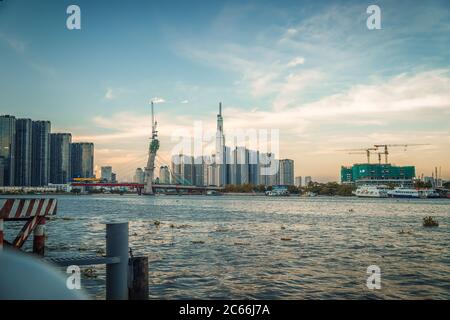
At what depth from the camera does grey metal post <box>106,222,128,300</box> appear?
6.15m

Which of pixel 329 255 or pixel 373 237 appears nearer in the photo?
pixel 329 255

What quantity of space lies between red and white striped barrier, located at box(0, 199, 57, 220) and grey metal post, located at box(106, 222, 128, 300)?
2.90 meters

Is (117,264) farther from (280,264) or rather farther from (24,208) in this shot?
(280,264)

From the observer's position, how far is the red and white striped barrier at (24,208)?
8.18m

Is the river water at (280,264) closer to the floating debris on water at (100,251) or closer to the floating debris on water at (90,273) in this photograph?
the floating debris on water at (100,251)

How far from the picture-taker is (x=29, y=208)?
33.4 ft

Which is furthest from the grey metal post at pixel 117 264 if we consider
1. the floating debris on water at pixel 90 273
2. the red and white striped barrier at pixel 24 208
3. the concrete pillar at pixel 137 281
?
the floating debris on water at pixel 90 273

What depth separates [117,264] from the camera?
248 inches

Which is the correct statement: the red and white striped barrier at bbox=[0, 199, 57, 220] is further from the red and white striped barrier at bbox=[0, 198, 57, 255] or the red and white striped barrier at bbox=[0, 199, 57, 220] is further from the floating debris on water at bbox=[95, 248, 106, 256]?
the floating debris on water at bbox=[95, 248, 106, 256]

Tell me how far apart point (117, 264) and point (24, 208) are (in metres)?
4.95
